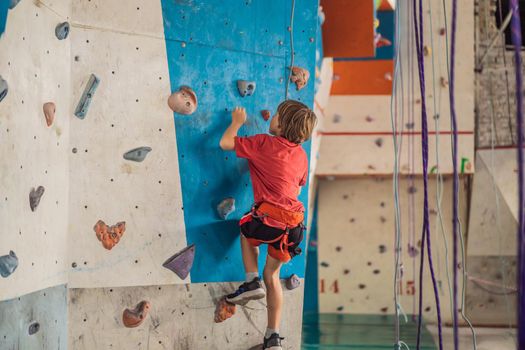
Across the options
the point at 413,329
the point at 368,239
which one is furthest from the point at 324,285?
the point at 413,329

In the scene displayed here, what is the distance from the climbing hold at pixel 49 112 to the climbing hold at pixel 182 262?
686mm

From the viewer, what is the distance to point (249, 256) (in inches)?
106

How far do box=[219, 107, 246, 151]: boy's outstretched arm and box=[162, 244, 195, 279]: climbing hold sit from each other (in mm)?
407

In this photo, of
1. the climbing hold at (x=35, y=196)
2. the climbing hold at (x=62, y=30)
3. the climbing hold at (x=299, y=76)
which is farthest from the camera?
the climbing hold at (x=299, y=76)

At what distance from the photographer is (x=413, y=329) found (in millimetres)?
5188

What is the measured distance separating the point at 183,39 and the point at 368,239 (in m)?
3.68

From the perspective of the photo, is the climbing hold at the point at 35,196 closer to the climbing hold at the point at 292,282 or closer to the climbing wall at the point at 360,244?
the climbing hold at the point at 292,282

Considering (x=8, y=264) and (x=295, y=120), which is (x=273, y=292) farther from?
(x=8, y=264)

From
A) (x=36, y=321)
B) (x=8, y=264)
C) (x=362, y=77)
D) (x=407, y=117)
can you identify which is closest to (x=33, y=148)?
(x=8, y=264)

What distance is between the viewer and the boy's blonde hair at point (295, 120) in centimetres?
259

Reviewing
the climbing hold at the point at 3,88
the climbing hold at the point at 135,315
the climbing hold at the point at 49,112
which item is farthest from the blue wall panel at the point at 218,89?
the climbing hold at the point at 3,88

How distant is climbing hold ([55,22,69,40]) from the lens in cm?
240

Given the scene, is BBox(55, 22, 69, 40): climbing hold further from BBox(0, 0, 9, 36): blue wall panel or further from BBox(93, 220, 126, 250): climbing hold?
BBox(93, 220, 126, 250): climbing hold

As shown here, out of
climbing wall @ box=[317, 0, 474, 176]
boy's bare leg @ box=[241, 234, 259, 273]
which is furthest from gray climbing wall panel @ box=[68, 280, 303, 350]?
climbing wall @ box=[317, 0, 474, 176]
